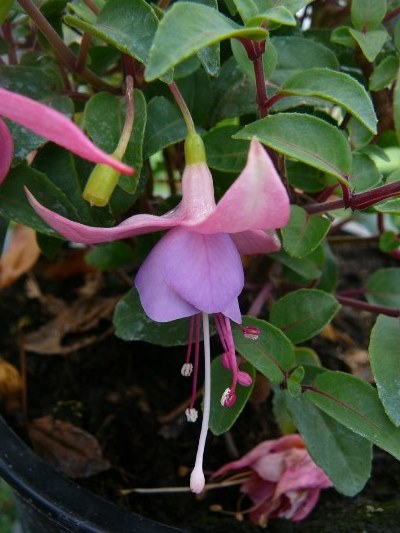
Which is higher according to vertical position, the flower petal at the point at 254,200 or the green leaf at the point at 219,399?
the flower petal at the point at 254,200

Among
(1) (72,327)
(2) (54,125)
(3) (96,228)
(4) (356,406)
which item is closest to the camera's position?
(2) (54,125)

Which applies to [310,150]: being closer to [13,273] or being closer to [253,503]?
[253,503]

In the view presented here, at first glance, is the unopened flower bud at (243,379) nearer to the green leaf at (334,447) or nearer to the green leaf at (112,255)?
the green leaf at (334,447)

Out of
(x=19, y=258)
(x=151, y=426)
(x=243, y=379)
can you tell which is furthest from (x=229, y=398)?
(x=19, y=258)

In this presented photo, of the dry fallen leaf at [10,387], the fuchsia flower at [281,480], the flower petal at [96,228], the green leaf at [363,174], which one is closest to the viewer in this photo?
the flower petal at [96,228]

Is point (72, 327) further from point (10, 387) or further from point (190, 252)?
point (190, 252)

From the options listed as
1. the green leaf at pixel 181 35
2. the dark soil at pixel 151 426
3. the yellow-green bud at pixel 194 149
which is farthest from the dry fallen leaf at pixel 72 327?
the green leaf at pixel 181 35
